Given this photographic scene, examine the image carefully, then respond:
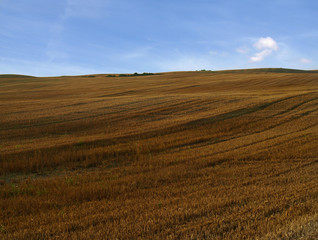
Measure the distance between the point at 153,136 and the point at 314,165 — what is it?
23.9ft

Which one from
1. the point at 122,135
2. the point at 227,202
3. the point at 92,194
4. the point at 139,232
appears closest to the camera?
the point at 139,232

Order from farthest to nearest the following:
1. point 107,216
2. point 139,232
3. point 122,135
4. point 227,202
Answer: point 122,135, point 227,202, point 107,216, point 139,232

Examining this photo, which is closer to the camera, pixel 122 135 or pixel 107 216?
pixel 107 216

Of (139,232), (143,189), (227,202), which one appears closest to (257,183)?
(227,202)

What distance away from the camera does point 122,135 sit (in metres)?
12.8

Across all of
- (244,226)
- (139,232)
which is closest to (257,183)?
(244,226)

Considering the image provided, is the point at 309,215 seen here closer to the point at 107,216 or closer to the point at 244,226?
the point at 244,226

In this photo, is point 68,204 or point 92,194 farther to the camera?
point 92,194

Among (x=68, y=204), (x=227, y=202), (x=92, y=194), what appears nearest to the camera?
(x=227, y=202)

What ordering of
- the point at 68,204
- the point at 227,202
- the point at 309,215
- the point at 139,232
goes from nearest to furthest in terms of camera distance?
1. the point at 139,232
2. the point at 309,215
3. the point at 227,202
4. the point at 68,204

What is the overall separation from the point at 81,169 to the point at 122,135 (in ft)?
14.5

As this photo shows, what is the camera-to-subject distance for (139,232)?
394cm

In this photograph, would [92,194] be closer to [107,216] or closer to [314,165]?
[107,216]

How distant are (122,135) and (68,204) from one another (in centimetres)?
756
